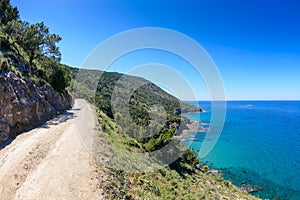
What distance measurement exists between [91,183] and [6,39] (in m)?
15.3

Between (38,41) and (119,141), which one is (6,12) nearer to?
(38,41)

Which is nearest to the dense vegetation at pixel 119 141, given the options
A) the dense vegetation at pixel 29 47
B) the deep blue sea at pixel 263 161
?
the dense vegetation at pixel 29 47

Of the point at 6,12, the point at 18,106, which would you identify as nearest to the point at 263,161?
the point at 18,106

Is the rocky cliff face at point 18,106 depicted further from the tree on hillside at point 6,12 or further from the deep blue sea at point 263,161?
the deep blue sea at point 263,161

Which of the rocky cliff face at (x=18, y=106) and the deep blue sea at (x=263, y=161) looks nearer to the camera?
the rocky cliff face at (x=18, y=106)

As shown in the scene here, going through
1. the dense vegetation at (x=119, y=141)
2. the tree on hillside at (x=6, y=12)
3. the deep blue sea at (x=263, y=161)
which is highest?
the tree on hillside at (x=6, y=12)

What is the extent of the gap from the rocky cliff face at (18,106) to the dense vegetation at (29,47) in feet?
6.50

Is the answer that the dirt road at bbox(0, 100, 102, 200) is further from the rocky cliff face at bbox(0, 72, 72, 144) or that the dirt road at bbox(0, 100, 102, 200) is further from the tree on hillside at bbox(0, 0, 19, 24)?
the tree on hillside at bbox(0, 0, 19, 24)

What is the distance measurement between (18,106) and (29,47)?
11396 millimetres

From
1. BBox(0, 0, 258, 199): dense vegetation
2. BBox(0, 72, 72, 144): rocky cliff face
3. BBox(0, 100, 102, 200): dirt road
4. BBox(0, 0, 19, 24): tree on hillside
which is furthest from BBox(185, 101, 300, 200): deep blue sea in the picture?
BBox(0, 0, 19, 24): tree on hillside

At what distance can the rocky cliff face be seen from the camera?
11562 mm

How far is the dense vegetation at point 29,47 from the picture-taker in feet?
53.0

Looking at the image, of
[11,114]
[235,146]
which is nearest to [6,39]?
[11,114]

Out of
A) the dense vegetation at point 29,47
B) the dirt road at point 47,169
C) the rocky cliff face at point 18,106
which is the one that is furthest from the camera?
the dense vegetation at point 29,47
